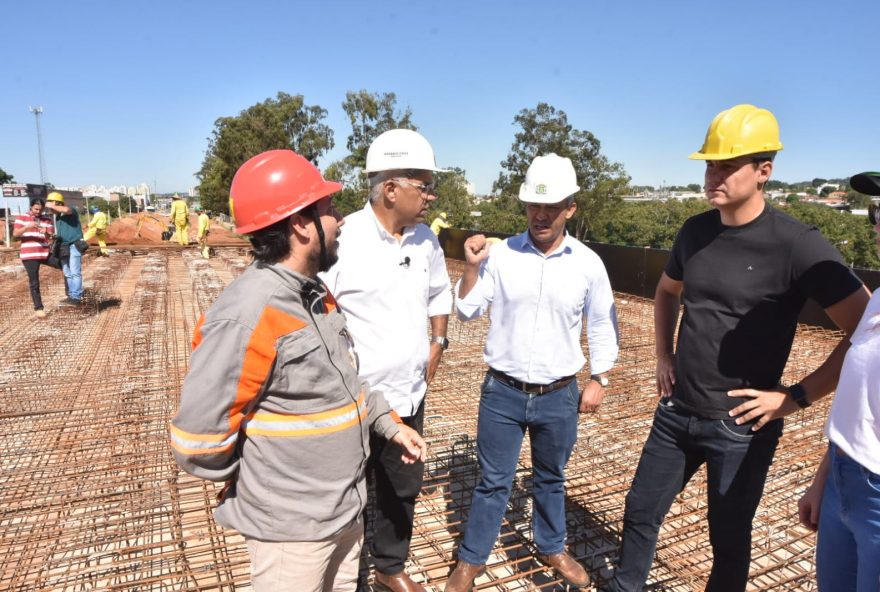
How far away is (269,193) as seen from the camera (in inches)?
59.8

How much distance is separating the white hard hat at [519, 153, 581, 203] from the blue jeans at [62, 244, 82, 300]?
783 centimetres

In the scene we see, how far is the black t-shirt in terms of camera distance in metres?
1.83

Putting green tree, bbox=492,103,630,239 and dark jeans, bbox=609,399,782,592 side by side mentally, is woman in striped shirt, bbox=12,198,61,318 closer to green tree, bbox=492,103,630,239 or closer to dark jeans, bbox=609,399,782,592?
dark jeans, bbox=609,399,782,592

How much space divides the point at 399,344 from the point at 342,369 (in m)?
0.65

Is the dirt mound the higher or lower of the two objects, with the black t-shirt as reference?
lower

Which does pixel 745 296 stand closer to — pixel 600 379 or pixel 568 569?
pixel 600 379

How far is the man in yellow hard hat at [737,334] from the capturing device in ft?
6.06

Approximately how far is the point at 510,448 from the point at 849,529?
1260 millimetres

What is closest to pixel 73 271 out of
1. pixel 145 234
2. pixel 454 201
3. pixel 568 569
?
pixel 568 569

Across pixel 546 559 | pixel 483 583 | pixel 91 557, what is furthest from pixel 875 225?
pixel 91 557

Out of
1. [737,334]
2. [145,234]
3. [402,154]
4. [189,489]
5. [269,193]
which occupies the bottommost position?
[189,489]

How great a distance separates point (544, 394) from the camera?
2.43m

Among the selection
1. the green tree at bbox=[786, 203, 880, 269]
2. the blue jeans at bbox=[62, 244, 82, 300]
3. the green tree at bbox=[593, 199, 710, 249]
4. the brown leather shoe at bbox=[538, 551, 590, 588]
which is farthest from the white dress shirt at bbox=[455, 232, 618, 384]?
the green tree at bbox=[786, 203, 880, 269]

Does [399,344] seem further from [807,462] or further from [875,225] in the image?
[807,462]
